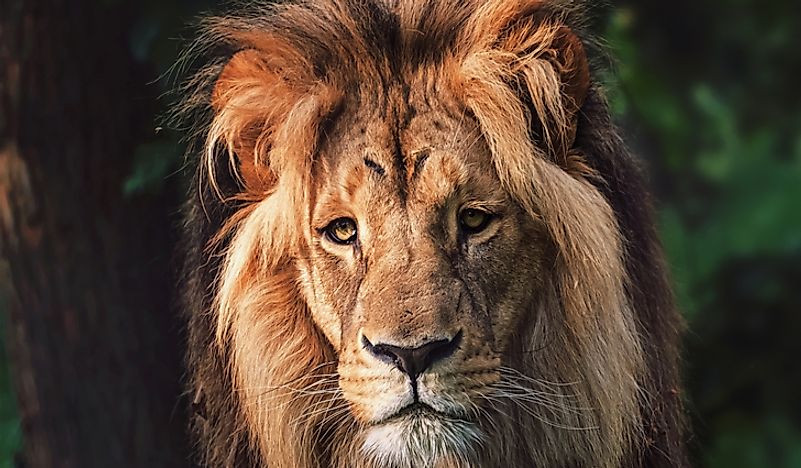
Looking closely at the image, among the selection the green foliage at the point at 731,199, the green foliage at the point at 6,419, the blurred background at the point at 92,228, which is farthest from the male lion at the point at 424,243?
the green foliage at the point at 731,199

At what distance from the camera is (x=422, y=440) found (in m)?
3.30

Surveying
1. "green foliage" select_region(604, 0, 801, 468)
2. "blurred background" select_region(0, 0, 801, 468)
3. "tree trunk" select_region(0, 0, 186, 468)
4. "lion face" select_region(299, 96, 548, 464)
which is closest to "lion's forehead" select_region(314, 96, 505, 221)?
"lion face" select_region(299, 96, 548, 464)

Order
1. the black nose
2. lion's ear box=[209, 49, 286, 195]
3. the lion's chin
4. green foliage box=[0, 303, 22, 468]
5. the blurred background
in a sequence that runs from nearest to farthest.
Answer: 1. the black nose
2. the lion's chin
3. lion's ear box=[209, 49, 286, 195]
4. the blurred background
5. green foliage box=[0, 303, 22, 468]

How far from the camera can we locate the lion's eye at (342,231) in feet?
11.4

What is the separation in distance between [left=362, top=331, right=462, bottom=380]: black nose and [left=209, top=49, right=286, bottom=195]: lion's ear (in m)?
0.69

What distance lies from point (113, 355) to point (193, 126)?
3.72ft

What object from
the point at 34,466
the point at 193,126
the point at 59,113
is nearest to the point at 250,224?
the point at 193,126

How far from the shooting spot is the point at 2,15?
15.8ft

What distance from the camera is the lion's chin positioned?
3291mm

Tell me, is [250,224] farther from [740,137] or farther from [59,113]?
[740,137]

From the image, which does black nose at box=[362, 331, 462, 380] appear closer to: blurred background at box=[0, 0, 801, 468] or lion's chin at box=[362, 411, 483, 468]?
lion's chin at box=[362, 411, 483, 468]

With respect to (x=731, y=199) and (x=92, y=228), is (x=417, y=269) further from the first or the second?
(x=731, y=199)

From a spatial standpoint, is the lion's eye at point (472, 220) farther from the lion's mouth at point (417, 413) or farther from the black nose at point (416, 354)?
the lion's mouth at point (417, 413)

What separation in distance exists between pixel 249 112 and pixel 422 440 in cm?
98
